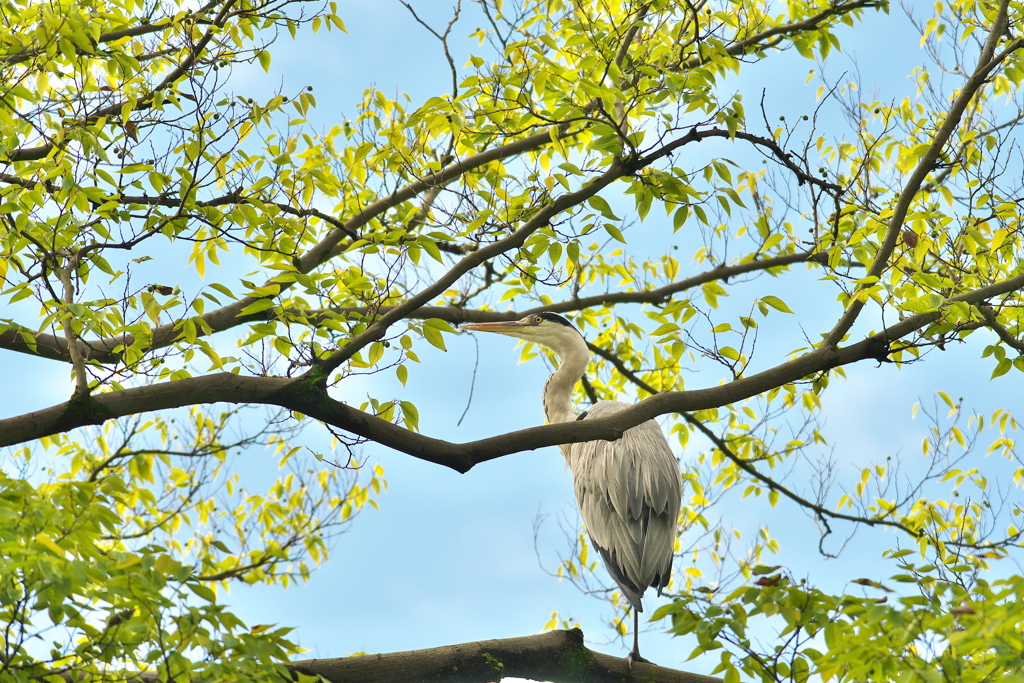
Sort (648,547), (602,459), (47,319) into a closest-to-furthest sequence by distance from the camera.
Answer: (47,319), (648,547), (602,459)

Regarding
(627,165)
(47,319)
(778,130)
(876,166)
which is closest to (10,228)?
(47,319)

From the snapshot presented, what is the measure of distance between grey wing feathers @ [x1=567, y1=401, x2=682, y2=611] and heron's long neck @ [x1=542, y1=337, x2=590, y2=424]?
45cm

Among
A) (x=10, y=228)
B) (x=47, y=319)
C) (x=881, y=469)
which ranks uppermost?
(x=10, y=228)

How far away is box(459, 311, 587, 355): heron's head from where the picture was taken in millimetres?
5883

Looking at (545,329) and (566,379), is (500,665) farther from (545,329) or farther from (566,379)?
(545,329)

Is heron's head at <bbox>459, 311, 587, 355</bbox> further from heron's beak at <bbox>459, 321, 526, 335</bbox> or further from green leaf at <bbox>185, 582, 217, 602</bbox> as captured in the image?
green leaf at <bbox>185, 582, 217, 602</bbox>

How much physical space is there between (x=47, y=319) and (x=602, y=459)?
3.23 meters

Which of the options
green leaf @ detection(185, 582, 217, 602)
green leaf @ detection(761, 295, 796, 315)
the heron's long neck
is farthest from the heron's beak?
green leaf @ detection(185, 582, 217, 602)

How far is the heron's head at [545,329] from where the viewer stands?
588 cm

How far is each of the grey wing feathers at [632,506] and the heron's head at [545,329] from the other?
2.12 feet

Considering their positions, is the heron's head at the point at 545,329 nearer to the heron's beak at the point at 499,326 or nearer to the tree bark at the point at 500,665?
the heron's beak at the point at 499,326

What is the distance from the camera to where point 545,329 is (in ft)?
19.5

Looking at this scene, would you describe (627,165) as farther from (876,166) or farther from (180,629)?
(876,166)

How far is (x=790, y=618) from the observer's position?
2.20 meters
